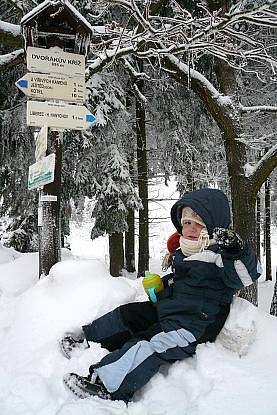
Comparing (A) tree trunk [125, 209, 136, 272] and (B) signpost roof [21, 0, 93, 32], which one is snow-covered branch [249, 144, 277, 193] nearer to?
(B) signpost roof [21, 0, 93, 32]

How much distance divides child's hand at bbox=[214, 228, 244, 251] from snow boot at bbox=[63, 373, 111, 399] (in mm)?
1219

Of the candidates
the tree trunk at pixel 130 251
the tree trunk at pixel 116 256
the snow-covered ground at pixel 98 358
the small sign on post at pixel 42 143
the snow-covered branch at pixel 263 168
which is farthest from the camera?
the tree trunk at pixel 130 251

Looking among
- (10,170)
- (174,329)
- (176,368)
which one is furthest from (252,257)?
(10,170)

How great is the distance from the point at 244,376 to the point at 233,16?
316 cm

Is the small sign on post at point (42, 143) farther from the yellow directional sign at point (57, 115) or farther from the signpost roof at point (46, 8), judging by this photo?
the signpost roof at point (46, 8)

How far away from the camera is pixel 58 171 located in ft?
14.0

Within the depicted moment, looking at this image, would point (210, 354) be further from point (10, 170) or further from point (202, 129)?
point (202, 129)

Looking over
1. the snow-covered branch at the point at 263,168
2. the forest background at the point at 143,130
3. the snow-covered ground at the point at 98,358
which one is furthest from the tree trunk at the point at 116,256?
the snow-covered ground at the point at 98,358

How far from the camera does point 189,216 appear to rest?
3070 millimetres

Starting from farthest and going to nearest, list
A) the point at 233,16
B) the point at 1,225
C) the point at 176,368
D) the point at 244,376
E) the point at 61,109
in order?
1. the point at 1,225
2. the point at 61,109
3. the point at 233,16
4. the point at 176,368
5. the point at 244,376

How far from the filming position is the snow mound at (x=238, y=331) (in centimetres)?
275

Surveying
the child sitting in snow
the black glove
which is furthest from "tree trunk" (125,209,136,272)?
the black glove

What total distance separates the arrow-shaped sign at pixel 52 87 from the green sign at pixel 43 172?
0.66 m

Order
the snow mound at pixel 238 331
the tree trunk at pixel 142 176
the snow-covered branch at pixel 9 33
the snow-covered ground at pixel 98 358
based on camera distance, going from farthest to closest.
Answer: the tree trunk at pixel 142 176 → the snow-covered branch at pixel 9 33 → the snow mound at pixel 238 331 → the snow-covered ground at pixel 98 358
